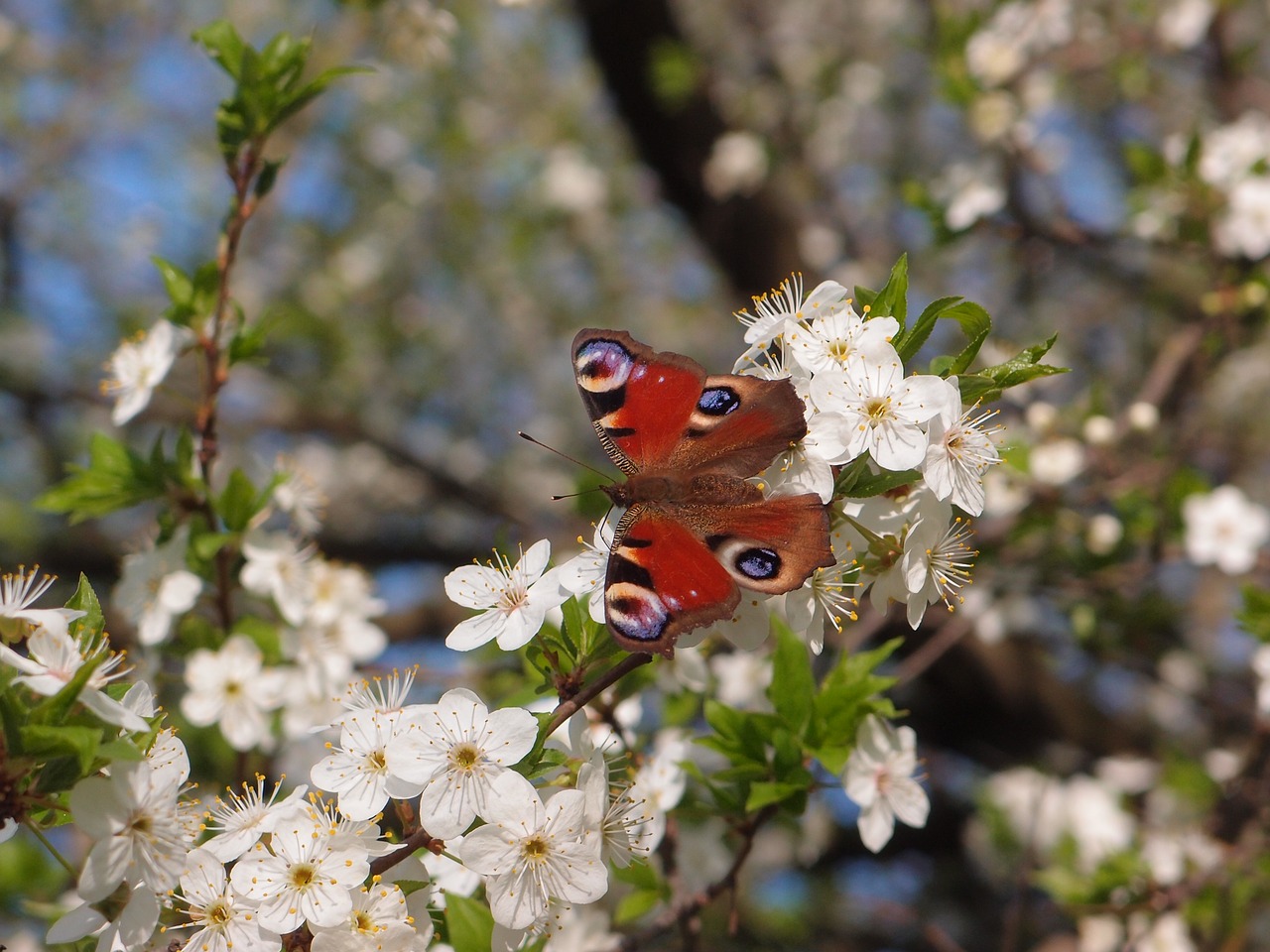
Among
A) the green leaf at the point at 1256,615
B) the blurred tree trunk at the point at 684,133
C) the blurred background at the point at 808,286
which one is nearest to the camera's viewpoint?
the green leaf at the point at 1256,615

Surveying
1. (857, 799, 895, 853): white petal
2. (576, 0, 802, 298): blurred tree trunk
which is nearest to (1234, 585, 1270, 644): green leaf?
(857, 799, 895, 853): white petal

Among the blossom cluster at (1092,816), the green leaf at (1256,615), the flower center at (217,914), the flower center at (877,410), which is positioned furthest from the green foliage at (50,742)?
the blossom cluster at (1092,816)

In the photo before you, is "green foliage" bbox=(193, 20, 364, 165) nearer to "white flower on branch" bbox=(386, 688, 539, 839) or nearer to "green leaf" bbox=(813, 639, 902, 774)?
"white flower on branch" bbox=(386, 688, 539, 839)

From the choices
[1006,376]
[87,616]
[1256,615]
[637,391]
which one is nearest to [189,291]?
[87,616]

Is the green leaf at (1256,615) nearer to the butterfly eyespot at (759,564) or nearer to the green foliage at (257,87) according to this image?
the butterfly eyespot at (759,564)

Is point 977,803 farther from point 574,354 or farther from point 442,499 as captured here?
point 574,354

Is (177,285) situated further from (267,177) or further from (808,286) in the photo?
(808,286)
